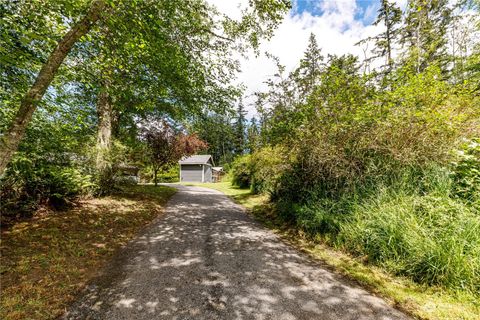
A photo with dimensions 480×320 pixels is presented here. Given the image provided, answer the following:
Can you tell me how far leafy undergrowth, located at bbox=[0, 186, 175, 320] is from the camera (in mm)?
2584

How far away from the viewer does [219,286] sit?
3045 mm

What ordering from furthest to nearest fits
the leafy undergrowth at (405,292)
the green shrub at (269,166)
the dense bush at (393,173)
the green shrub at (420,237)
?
1. the green shrub at (269,166)
2. the dense bush at (393,173)
3. the green shrub at (420,237)
4. the leafy undergrowth at (405,292)

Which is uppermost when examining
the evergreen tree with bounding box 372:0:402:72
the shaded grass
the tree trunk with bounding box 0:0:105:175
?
the evergreen tree with bounding box 372:0:402:72

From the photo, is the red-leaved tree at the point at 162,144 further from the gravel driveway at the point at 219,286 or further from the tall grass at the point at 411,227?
the tall grass at the point at 411,227

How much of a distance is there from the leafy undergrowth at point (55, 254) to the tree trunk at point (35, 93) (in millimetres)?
1637

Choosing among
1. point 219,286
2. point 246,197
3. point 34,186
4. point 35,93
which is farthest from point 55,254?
point 246,197

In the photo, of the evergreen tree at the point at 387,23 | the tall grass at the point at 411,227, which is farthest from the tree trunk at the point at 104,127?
the evergreen tree at the point at 387,23

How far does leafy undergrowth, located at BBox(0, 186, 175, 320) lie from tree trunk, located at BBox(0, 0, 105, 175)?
64.4 inches

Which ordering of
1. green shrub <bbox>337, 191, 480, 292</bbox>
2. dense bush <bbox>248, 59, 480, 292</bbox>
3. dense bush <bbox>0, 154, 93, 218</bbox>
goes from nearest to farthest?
green shrub <bbox>337, 191, 480, 292</bbox> → dense bush <bbox>248, 59, 480, 292</bbox> → dense bush <bbox>0, 154, 93, 218</bbox>

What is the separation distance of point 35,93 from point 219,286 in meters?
3.96

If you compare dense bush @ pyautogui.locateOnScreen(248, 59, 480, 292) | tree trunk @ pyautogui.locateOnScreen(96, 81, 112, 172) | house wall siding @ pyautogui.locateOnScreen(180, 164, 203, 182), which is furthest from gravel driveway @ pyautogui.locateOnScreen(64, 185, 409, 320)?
house wall siding @ pyautogui.locateOnScreen(180, 164, 203, 182)

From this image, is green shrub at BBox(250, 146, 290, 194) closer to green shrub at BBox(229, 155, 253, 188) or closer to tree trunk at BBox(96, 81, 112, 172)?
green shrub at BBox(229, 155, 253, 188)

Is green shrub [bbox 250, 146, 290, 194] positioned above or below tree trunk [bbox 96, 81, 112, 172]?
below

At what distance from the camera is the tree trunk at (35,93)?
288cm
